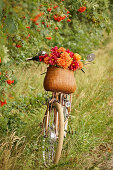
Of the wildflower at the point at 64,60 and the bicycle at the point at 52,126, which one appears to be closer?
the wildflower at the point at 64,60

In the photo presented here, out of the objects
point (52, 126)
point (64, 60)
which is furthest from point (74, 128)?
point (64, 60)

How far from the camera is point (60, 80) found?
2.28m

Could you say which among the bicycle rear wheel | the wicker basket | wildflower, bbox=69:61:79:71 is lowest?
the bicycle rear wheel

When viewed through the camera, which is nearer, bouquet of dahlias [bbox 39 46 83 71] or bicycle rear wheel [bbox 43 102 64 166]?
bouquet of dahlias [bbox 39 46 83 71]

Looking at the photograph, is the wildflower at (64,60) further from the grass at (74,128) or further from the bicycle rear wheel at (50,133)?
the grass at (74,128)

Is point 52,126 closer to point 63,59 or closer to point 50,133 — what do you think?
point 50,133

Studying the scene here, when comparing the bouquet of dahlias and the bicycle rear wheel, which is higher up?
the bouquet of dahlias

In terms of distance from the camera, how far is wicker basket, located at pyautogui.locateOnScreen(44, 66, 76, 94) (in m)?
2.28

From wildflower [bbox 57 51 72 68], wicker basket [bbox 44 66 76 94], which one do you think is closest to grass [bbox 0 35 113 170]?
wicker basket [bbox 44 66 76 94]

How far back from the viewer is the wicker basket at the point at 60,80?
228 centimetres

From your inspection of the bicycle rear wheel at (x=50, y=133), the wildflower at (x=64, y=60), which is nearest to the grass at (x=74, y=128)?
the bicycle rear wheel at (x=50, y=133)

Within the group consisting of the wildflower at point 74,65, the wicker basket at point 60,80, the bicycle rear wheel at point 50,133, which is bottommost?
the bicycle rear wheel at point 50,133

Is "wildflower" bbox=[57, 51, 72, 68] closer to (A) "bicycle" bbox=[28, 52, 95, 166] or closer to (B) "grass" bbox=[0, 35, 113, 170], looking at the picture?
(A) "bicycle" bbox=[28, 52, 95, 166]

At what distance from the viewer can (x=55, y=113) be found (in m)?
2.44
